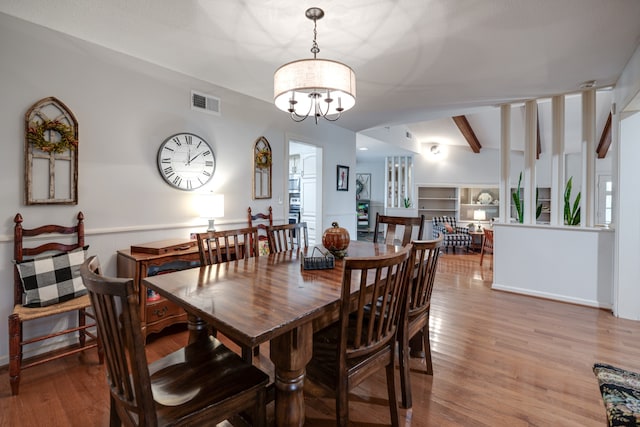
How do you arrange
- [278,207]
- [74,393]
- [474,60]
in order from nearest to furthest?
[74,393] < [474,60] < [278,207]

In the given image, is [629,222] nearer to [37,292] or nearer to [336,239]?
[336,239]

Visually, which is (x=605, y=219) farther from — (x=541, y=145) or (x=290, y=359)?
(x=290, y=359)

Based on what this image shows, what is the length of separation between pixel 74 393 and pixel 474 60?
390cm

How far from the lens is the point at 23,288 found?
209 cm

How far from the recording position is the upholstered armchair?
279 inches

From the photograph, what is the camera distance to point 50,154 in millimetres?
2312

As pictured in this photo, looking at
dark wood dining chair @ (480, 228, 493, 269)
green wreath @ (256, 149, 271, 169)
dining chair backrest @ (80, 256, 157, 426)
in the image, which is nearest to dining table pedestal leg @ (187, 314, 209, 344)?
dining chair backrest @ (80, 256, 157, 426)

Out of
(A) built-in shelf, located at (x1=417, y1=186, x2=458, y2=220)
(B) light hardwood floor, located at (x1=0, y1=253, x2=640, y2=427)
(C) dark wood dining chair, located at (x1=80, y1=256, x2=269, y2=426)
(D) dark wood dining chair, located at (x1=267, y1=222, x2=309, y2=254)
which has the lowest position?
(B) light hardwood floor, located at (x1=0, y1=253, x2=640, y2=427)

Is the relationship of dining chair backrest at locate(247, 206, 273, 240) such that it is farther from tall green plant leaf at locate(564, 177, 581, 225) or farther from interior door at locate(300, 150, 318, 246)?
→ tall green plant leaf at locate(564, 177, 581, 225)

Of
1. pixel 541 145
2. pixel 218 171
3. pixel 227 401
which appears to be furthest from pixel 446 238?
pixel 227 401

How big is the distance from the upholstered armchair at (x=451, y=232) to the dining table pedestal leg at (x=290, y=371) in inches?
233

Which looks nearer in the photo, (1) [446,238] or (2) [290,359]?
(2) [290,359]

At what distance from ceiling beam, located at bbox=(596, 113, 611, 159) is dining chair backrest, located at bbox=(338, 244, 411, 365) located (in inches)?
253

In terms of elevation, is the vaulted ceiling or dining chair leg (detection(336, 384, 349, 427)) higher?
the vaulted ceiling
